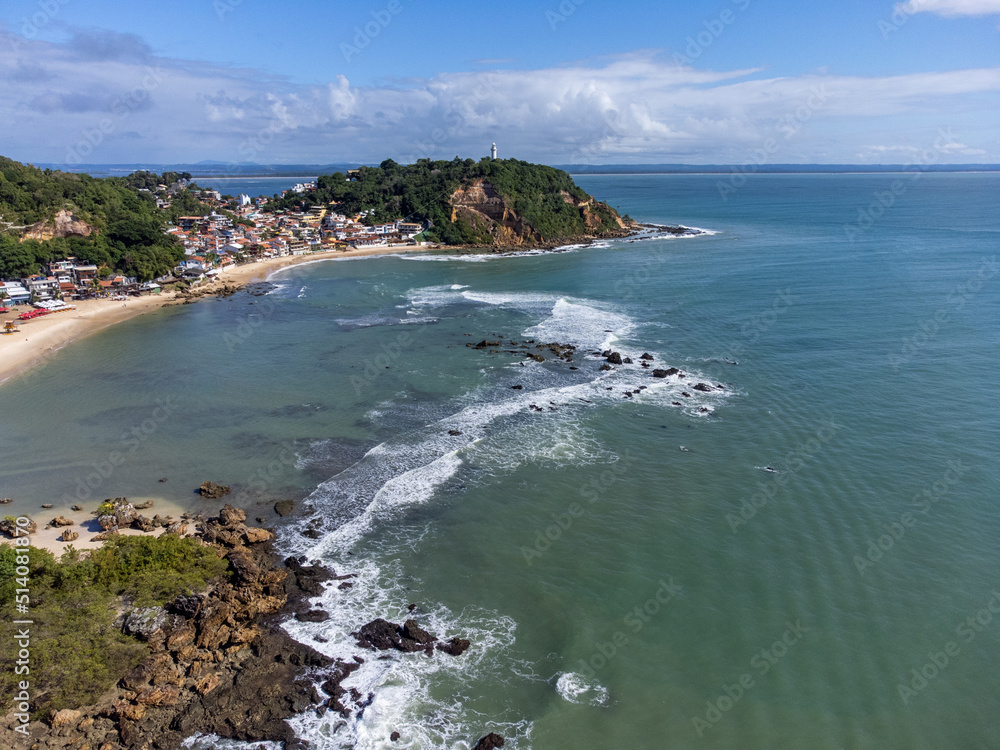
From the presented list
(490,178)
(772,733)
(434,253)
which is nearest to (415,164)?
(490,178)

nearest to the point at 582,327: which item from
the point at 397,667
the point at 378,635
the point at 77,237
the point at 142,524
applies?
the point at 142,524

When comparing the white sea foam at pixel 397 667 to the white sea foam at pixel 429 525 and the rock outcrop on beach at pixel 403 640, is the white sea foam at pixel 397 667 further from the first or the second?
the rock outcrop on beach at pixel 403 640

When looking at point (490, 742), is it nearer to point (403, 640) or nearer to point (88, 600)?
point (403, 640)

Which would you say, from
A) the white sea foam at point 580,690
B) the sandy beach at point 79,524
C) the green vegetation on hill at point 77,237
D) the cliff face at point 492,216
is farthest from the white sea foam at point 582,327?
the green vegetation on hill at point 77,237

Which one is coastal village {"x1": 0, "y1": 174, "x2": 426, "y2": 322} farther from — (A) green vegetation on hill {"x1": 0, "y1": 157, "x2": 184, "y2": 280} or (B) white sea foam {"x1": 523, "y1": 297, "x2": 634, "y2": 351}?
(B) white sea foam {"x1": 523, "y1": 297, "x2": 634, "y2": 351}

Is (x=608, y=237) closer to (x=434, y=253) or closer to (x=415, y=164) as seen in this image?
(x=434, y=253)

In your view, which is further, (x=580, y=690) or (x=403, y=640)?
(x=403, y=640)
